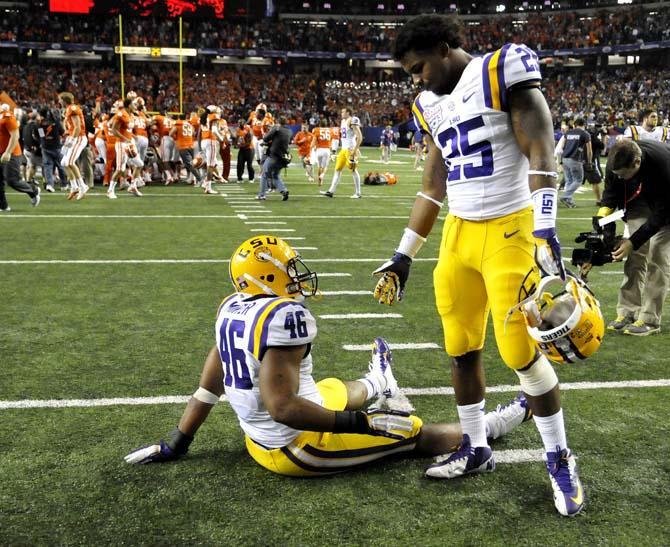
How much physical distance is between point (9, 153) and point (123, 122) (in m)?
2.75

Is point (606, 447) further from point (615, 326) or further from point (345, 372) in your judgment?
point (615, 326)

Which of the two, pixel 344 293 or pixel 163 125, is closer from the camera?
pixel 344 293

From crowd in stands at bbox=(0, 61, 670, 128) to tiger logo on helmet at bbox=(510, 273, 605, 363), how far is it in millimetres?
36589

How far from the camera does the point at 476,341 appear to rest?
10.3 feet

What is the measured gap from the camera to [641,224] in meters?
5.42

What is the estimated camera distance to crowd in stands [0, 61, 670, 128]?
4122 cm

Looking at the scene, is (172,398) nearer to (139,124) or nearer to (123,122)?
(123,122)

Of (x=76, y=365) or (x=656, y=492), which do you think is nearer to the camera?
(x=656, y=492)

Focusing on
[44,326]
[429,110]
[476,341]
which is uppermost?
[429,110]

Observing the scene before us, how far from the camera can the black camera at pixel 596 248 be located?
4.01m

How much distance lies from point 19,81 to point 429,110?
144 feet

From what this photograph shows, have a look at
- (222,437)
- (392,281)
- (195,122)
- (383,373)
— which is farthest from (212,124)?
(392,281)

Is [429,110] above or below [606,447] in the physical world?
above

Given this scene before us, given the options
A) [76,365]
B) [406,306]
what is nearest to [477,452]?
[76,365]
